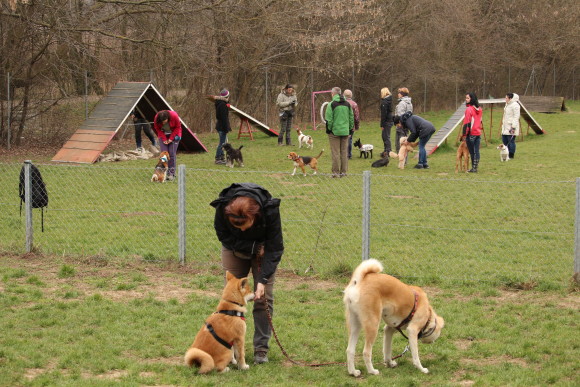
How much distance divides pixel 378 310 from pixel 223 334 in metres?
1.19

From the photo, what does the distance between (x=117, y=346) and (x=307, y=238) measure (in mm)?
4523

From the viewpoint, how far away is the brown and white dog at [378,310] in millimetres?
5230

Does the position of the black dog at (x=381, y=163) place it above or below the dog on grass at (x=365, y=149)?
below

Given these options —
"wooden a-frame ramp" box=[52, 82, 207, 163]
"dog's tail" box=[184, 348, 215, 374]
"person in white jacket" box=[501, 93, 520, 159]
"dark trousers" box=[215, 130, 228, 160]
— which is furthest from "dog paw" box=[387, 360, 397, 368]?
"person in white jacket" box=[501, 93, 520, 159]

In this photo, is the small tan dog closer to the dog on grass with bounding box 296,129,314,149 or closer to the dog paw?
the dog on grass with bounding box 296,129,314,149

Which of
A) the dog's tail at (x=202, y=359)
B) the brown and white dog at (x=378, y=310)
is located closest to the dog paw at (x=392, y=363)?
the brown and white dog at (x=378, y=310)

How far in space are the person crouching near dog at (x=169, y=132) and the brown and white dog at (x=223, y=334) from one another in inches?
379

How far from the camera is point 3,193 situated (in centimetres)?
1306

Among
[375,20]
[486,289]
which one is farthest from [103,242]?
[375,20]

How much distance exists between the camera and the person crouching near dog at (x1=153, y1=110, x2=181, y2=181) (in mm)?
14617

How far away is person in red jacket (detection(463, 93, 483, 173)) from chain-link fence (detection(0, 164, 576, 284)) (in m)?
0.90

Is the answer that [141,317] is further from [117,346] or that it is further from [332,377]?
[332,377]

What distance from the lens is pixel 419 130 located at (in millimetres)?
16547

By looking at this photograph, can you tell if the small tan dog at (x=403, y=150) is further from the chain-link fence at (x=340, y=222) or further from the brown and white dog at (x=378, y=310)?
the brown and white dog at (x=378, y=310)
